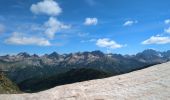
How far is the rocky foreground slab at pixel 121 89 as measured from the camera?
753cm

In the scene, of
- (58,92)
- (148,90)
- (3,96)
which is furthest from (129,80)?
(3,96)

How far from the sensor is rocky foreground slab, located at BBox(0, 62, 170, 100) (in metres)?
7.53

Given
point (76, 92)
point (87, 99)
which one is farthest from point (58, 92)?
point (87, 99)

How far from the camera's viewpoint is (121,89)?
26.2ft

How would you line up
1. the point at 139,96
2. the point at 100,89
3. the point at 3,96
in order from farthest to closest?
the point at 3,96, the point at 100,89, the point at 139,96

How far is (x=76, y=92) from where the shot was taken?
8250 mm

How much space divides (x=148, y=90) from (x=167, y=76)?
99cm

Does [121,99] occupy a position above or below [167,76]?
below

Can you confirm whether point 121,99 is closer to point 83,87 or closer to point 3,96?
point 83,87

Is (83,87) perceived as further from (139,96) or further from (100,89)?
(139,96)

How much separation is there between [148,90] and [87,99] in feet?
5.43

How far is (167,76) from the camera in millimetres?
8266

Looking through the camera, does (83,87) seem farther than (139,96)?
Yes

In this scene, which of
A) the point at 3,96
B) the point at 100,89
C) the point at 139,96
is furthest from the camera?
the point at 3,96
